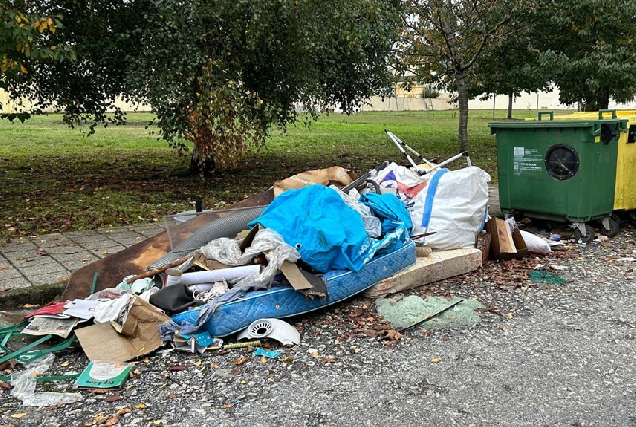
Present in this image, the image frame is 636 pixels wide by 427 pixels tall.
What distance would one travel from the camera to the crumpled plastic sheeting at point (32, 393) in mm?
3232

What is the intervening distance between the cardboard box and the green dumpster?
98cm

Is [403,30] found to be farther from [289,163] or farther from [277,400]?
[277,400]

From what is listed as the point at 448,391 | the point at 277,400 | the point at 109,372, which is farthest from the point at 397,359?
the point at 109,372

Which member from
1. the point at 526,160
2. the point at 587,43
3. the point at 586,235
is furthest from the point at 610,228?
the point at 587,43

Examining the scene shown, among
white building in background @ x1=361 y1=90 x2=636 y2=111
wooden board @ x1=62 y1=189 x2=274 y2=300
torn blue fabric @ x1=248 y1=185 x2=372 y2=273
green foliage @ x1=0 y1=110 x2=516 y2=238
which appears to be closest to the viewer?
torn blue fabric @ x1=248 y1=185 x2=372 y2=273

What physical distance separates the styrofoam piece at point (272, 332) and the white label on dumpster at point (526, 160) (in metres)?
4.13

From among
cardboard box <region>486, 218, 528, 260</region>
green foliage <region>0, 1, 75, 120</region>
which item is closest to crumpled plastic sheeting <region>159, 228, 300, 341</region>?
cardboard box <region>486, 218, 528, 260</region>

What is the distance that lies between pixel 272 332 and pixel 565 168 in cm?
425

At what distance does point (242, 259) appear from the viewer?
4.37 metres

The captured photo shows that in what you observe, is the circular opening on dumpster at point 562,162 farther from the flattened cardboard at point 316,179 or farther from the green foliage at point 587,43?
the green foliage at point 587,43

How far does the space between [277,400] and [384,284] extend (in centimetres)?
176

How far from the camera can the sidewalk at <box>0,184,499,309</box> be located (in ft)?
15.9

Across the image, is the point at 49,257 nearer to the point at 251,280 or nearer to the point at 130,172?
the point at 251,280

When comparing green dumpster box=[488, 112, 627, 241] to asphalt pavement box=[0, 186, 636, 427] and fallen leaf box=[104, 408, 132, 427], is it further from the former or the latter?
fallen leaf box=[104, 408, 132, 427]
